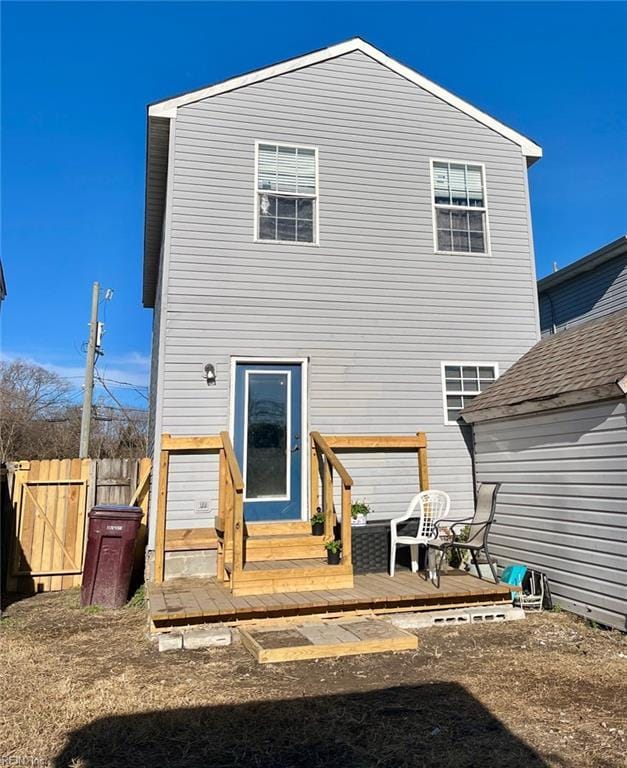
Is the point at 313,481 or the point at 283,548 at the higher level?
the point at 313,481

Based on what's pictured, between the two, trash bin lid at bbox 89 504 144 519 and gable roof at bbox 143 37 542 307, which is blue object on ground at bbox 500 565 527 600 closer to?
trash bin lid at bbox 89 504 144 519

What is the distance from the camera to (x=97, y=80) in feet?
32.6

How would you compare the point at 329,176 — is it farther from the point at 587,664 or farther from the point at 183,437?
the point at 587,664

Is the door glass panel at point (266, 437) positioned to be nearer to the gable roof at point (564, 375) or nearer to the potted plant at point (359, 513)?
the potted plant at point (359, 513)

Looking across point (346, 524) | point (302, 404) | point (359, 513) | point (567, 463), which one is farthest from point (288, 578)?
point (567, 463)

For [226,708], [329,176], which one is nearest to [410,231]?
[329,176]

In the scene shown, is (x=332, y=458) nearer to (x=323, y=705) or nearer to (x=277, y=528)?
(x=277, y=528)

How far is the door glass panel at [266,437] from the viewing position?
6.57 meters

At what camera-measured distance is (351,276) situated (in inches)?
289

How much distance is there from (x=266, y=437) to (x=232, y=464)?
1303 millimetres

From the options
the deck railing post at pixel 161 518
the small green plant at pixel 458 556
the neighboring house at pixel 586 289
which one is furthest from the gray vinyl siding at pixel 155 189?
the neighboring house at pixel 586 289

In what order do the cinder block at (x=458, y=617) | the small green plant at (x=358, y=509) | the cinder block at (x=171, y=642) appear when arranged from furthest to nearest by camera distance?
the small green plant at (x=358, y=509) < the cinder block at (x=458, y=617) < the cinder block at (x=171, y=642)

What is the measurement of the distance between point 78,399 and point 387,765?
18.8 m

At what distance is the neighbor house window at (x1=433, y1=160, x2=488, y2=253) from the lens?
787 cm
